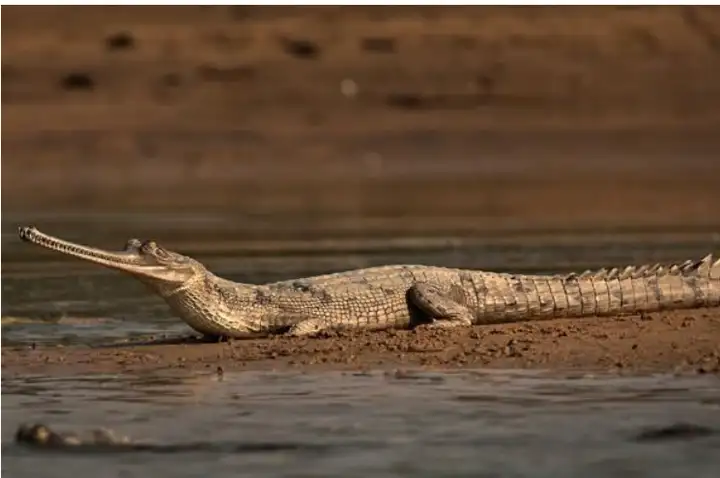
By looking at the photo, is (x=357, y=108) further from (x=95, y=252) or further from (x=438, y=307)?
(x=95, y=252)

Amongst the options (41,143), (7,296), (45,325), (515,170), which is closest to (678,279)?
(45,325)

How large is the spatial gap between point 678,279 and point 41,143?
52.6ft

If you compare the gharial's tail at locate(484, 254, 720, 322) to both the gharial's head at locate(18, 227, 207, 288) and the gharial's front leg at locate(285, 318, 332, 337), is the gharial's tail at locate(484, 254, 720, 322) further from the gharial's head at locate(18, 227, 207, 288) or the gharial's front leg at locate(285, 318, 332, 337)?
the gharial's head at locate(18, 227, 207, 288)

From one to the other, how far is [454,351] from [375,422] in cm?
173

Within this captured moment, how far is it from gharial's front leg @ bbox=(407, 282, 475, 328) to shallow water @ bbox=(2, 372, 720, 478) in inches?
46.6

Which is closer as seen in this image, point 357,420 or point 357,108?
point 357,420

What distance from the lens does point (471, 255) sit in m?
13.6

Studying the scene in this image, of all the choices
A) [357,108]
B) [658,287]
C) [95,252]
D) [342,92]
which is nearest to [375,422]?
[95,252]

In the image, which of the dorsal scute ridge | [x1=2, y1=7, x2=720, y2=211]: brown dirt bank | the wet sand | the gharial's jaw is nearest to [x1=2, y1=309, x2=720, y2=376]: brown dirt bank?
the dorsal scute ridge

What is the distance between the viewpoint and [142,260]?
8914 mm

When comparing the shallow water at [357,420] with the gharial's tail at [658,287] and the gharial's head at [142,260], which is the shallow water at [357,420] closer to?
the gharial's head at [142,260]

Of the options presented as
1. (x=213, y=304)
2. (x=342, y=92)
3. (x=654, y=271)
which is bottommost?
(x=213, y=304)

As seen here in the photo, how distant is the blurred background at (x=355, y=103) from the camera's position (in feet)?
75.4

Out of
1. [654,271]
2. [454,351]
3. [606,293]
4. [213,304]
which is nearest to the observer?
[454,351]
